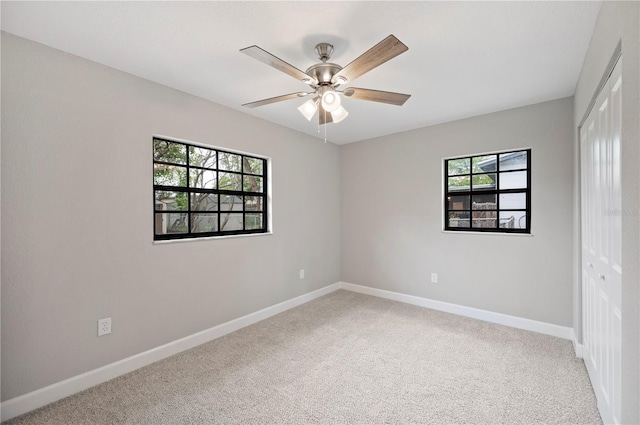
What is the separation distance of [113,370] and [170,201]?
1.43m

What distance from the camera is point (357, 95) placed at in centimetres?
206

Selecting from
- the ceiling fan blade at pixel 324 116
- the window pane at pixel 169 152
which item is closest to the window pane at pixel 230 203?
the window pane at pixel 169 152

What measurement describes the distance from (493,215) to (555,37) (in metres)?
2.00

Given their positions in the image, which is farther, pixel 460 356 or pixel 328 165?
pixel 328 165

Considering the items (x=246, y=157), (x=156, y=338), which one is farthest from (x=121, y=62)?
(x=156, y=338)

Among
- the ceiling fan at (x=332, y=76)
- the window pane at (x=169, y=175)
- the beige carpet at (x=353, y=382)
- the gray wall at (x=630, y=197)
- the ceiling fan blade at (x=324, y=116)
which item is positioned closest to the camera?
the gray wall at (x=630, y=197)

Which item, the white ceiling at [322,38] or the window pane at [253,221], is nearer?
the white ceiling at [322,38]

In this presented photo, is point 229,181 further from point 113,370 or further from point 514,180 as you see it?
point 514,180

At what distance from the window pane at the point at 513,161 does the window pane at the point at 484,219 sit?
1.76 ft

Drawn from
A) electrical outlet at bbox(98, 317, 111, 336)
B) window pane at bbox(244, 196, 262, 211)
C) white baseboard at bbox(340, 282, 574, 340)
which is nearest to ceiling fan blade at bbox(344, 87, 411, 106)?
window pane at bbox(244, 196, 262, 211)

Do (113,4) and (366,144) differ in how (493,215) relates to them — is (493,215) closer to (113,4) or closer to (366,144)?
(366,144)

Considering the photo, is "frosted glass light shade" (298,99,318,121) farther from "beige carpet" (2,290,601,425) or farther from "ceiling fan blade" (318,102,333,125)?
"beige carpet" (2,290,601,425)

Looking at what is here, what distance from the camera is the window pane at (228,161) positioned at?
3179mm

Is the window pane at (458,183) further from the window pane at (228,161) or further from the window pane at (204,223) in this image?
the window pane at (204,223)
